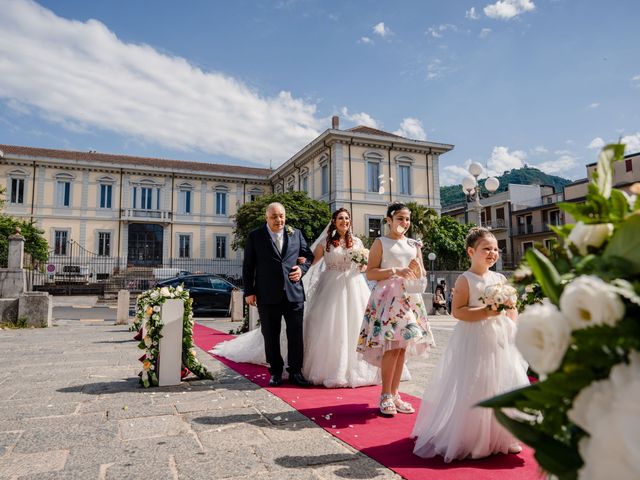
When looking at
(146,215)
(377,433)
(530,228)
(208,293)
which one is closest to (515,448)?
(377,433)

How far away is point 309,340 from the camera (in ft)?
17.8

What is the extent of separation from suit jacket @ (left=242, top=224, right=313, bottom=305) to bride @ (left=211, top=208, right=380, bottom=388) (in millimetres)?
324

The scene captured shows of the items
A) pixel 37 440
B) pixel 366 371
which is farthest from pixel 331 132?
pixel 37 440

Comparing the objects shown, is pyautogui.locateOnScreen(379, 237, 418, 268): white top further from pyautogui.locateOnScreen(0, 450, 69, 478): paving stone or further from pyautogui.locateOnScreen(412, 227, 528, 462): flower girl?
pyautogui.locateOnScreen(0, 450, 69, 478): paving stone

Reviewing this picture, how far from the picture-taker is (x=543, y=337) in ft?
2.85

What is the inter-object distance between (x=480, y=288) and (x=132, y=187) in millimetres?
37698

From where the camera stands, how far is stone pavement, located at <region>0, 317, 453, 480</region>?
269 cm

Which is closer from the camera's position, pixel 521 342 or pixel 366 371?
pixel 521 342

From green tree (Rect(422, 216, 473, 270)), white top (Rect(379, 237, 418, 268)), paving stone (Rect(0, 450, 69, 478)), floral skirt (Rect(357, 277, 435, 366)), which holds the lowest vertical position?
paving stone (Rect(0, 450, 69, 478))

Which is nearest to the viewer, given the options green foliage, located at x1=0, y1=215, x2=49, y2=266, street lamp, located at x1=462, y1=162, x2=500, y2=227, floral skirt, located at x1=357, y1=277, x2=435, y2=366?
floral skirt, located at x1=357, y1=277, x2=435, y2=366

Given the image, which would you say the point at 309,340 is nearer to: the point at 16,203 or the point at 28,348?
the point at 28,348

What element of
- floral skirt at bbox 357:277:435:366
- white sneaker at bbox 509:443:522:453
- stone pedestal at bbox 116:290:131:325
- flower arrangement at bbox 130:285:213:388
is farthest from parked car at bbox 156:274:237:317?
white sneaker at bbox 509:443:522:453

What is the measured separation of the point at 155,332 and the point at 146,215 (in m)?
34.0

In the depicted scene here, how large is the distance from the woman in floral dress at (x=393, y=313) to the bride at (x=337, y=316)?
41.9 inches
